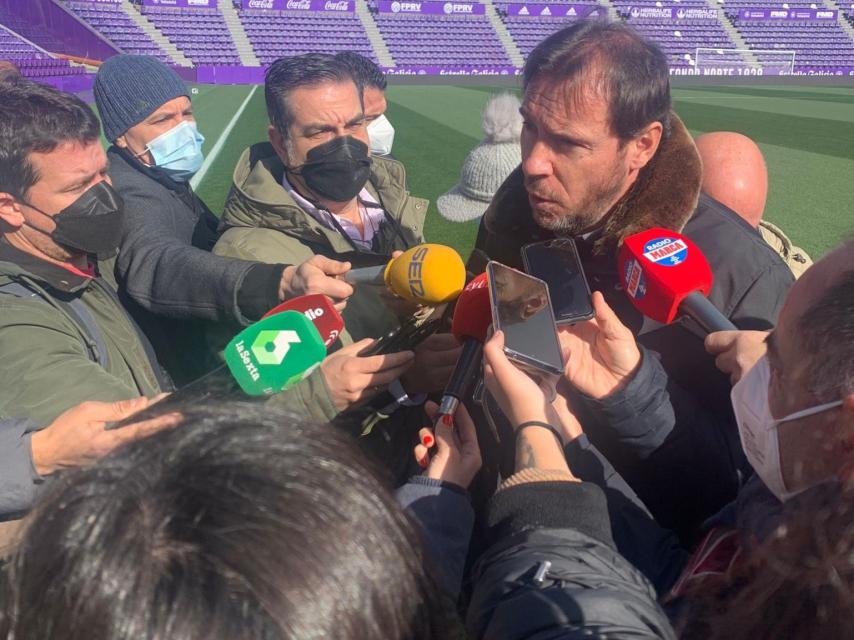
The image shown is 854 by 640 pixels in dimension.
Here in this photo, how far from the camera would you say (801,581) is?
31.4 inches

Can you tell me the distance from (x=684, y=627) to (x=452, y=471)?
1.69 ft

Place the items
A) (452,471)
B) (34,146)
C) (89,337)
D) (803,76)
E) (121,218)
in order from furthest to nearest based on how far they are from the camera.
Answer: (803,76) → (121,218) → (34,146) → (89,337) → (452,471)

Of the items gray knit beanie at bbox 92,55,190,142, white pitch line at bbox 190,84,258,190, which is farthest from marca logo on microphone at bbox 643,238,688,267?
white pitch line at bbox 190,84,258,190

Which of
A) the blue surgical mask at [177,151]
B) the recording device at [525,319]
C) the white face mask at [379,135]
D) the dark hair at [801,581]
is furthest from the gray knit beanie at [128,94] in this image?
the dark hair at [801,581]

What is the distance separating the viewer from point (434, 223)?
7.25m

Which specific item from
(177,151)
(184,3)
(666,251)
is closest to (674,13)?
(184,3)

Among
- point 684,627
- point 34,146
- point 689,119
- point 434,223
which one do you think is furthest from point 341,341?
point 689,119

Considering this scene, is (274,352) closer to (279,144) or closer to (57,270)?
(57,270)

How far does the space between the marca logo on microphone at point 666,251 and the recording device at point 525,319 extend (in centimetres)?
33

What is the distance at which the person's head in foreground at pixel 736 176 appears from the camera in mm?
2498

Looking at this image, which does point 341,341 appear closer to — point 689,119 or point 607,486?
point 607,486

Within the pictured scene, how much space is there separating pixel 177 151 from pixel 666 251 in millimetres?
2283

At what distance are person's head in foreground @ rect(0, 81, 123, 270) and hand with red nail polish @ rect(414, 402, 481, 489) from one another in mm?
1273

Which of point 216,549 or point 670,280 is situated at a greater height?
point 216,549
